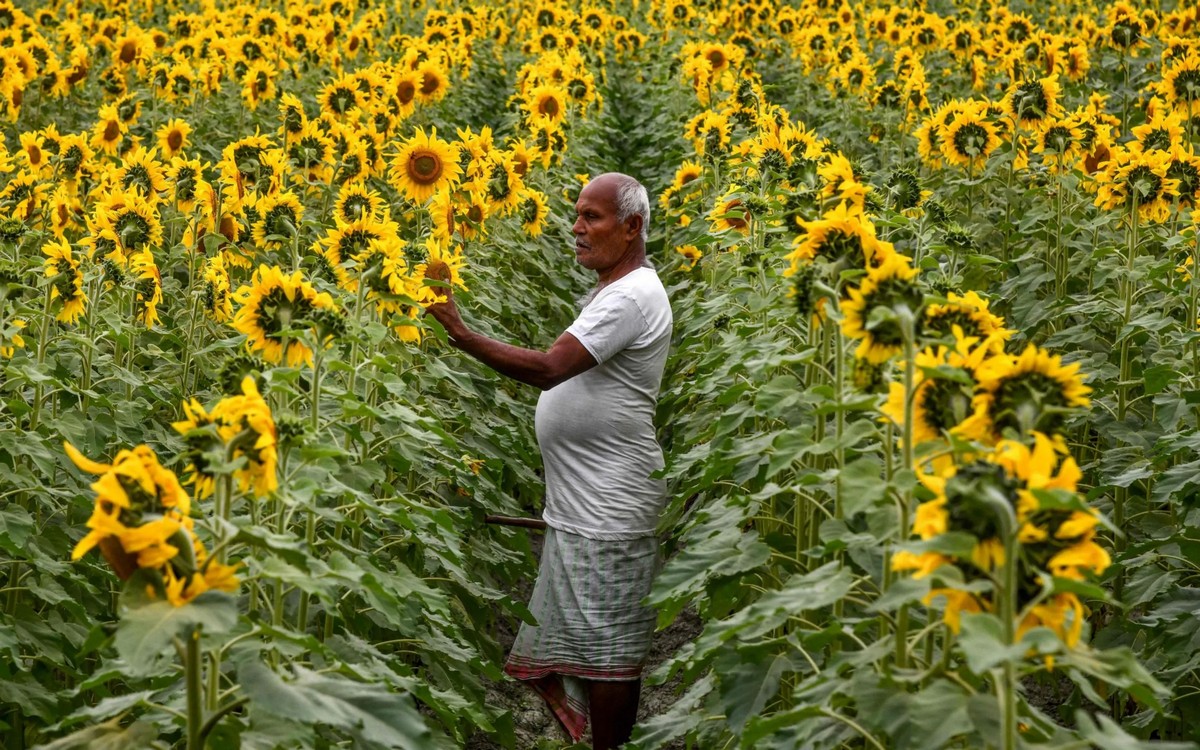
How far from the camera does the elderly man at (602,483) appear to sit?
4660mm

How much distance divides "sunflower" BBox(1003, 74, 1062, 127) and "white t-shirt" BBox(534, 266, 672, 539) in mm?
2921

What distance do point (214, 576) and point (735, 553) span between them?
1.39m

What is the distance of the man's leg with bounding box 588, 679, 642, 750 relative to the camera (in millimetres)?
4664

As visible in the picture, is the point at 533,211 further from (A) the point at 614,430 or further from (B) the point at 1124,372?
(B) the point at 1124,372

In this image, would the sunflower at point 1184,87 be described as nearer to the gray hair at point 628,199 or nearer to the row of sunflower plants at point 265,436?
the row of sunflower plants at point 265,436

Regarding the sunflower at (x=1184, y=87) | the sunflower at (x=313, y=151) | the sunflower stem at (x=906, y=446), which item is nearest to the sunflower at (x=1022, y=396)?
the sunflower stem at (x=906, y=446)

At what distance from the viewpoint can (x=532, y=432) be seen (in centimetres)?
668

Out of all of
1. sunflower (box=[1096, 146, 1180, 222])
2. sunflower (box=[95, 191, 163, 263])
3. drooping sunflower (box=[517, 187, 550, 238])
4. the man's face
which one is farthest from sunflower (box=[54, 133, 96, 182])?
sunflower (box=[1096, 146, 1180, 222])

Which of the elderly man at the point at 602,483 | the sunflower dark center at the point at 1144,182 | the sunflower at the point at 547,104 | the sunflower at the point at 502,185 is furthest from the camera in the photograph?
the sunflower at the point at 547,104

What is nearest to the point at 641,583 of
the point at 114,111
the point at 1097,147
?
the point at 1097,147

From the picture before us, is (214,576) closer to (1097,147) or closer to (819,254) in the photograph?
(819,254)

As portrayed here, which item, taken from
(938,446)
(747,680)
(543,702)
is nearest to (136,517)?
(938,446)

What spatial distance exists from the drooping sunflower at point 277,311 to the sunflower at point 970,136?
4.45 metres

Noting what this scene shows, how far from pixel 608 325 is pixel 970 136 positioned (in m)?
3.08
